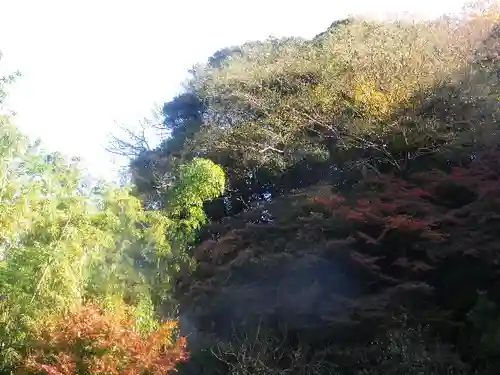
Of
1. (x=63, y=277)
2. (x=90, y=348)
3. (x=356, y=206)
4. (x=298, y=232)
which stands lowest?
(x=90, y=348)

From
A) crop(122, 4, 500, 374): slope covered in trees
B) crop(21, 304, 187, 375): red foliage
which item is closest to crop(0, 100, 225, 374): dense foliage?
crop(21, 304, 187, 375): red foliage

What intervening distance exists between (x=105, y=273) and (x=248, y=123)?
5663mm

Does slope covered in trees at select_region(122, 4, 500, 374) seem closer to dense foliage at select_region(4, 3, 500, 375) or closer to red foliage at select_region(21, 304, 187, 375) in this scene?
dense foliage at select_region(4, 3, 500, 375)

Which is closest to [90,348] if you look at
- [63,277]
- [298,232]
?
[63,277]

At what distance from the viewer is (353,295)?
7984mm

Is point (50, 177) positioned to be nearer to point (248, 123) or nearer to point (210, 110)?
point (248, 123)

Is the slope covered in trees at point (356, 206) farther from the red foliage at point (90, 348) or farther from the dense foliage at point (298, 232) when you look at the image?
the red foliage at point (90, 348)

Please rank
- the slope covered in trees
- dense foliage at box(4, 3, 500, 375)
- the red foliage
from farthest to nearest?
1. the slope covered in trees
2. dense foliage at box(4, 3, 500, 375)
3. the red foliage

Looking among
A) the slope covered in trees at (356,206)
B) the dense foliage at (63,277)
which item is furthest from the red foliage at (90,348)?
the slope covered in trees at (356,206)

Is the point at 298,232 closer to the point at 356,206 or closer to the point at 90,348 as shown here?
the point at 356,206

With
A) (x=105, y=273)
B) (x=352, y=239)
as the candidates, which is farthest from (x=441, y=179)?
(x=105, y=273)

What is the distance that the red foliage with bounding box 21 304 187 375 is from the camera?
5.43 metres

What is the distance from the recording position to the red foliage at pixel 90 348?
214 inches

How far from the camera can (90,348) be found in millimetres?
5523
